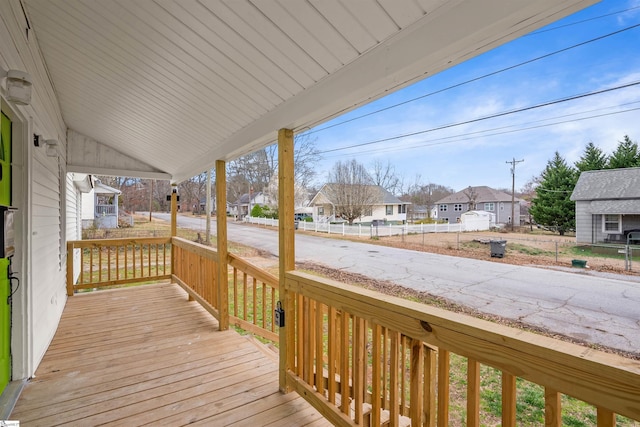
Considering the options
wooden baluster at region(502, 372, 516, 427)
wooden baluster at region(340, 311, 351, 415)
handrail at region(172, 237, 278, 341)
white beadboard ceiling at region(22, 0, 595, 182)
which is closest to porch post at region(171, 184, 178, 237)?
handrail at region(172, 237, 278, 341)

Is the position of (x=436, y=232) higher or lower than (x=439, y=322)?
higher

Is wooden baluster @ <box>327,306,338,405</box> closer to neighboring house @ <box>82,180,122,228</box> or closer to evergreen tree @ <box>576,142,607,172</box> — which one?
evergreen tree @ <box>576,142,607,172</box>

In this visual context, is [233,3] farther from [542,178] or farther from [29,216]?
[29,216]

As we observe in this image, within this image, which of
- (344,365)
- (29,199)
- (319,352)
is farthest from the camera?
(29,199)

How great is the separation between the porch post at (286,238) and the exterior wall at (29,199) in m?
1.72

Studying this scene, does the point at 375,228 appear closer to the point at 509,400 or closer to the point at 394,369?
the point at 394,369

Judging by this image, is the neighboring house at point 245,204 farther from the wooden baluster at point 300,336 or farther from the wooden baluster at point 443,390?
the wooden baluster at point 443,390

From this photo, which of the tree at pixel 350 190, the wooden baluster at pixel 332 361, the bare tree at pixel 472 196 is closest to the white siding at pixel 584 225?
the bare tree at pixel 472 196

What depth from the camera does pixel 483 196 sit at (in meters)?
1.31

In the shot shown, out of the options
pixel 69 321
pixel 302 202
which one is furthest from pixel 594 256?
pixel 69 321

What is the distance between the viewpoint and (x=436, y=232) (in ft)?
5.47

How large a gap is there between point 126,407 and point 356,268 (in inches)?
76.0

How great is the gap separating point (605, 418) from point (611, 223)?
562 mm

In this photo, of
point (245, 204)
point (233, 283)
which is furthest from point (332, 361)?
point (233, 283)
